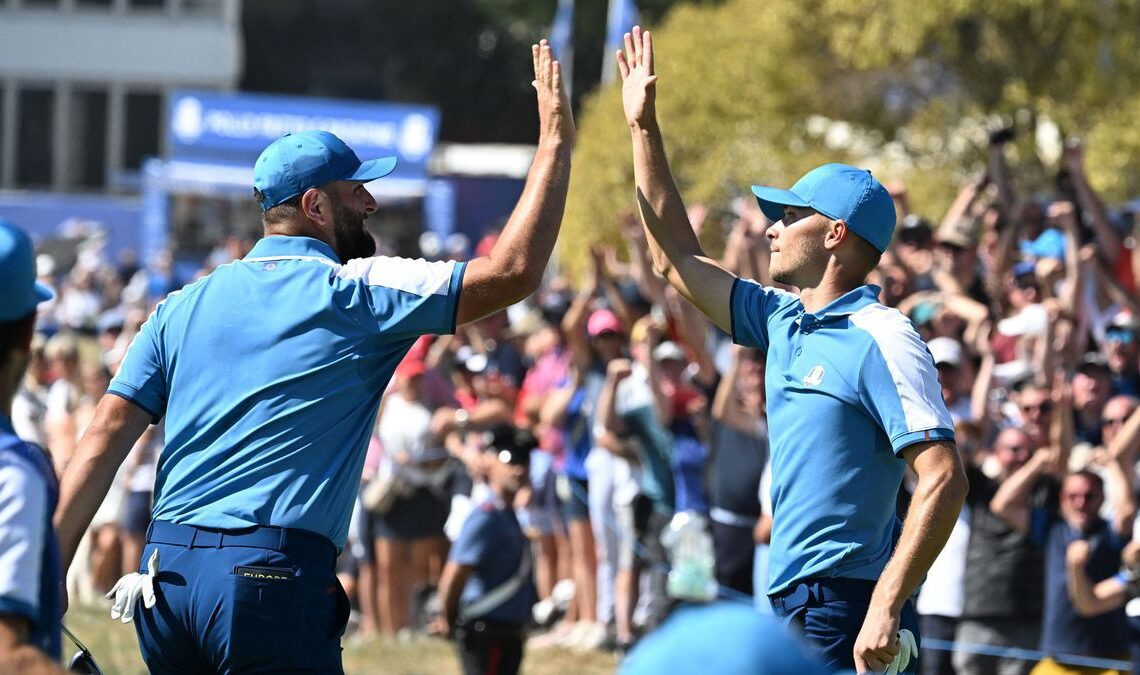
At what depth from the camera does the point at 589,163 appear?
24.1 meters

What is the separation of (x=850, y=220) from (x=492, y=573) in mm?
4590

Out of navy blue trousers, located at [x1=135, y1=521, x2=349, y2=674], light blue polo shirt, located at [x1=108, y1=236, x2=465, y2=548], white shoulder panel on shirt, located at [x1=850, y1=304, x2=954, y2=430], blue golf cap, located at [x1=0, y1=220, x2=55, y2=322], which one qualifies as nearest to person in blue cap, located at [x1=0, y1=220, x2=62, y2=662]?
blue golf cap, located at [x1=0, y1=220, x2=55, y2=322]

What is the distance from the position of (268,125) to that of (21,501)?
32.0 m

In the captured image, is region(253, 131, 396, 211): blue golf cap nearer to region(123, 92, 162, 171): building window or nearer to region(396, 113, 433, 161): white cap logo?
region(396, 113, 433, 161): white cap logo

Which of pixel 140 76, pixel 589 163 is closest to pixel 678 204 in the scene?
pixel 589 163

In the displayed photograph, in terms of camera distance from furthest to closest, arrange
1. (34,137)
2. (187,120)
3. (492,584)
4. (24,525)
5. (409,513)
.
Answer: (34,137), (187,120), (409,513), (492,584), (24,525)

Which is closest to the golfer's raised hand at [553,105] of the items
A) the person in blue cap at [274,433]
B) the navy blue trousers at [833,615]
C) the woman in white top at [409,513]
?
the person in blue cap at [274,433]

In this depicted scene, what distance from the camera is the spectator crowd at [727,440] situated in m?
8.62

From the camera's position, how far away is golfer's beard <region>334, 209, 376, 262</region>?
16.9ft

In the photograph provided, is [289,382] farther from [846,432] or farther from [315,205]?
[846,432]

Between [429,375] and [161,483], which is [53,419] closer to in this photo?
[429,375]

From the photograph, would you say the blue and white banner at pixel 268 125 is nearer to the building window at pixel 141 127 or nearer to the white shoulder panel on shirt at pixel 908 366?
the building window at pixel 141 127

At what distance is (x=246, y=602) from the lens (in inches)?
184

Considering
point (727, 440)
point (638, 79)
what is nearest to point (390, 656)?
point (727, 440)
